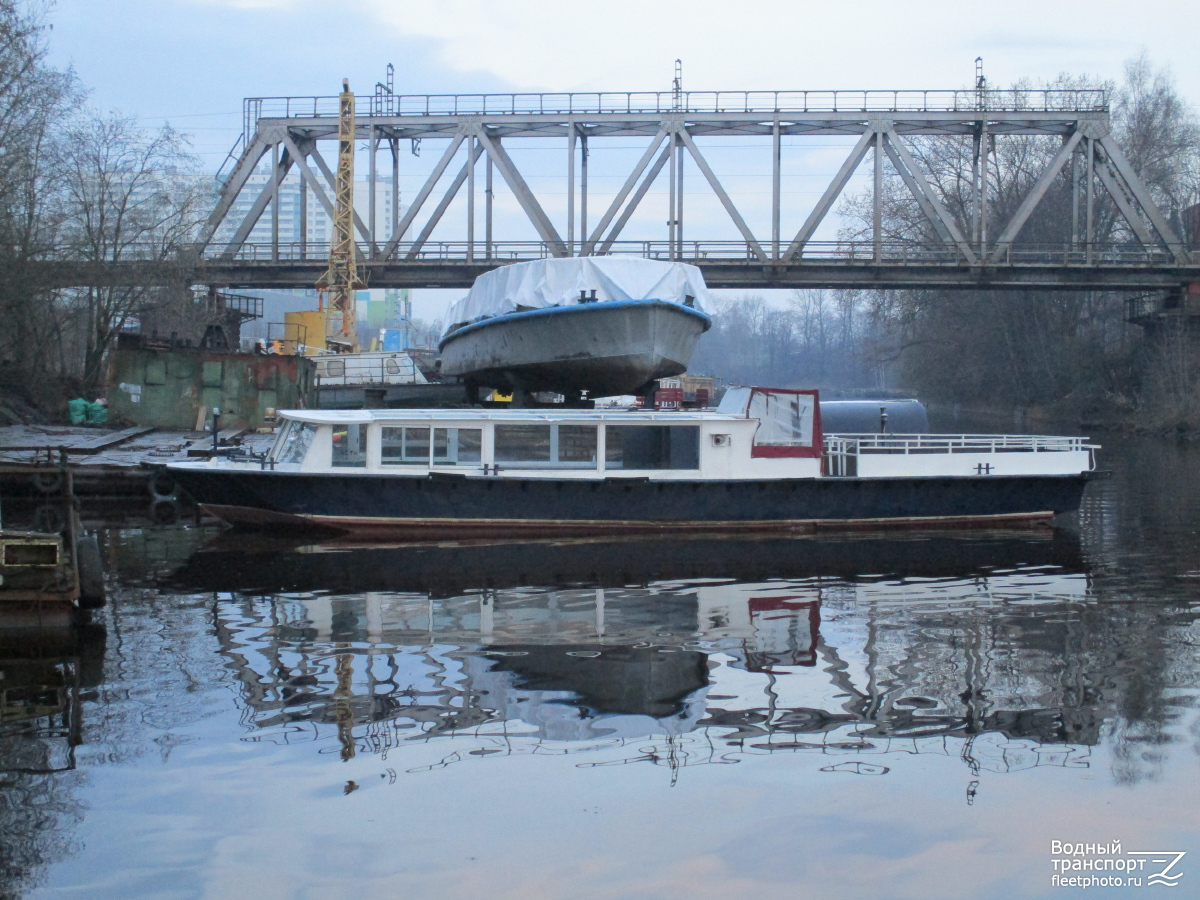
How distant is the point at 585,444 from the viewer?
18.0 m

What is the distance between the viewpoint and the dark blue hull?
17.2m

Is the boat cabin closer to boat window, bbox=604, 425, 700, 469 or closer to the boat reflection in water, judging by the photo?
boat window, bbox=604, 425, 700, 469

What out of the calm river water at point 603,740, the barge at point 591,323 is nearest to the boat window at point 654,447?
the calm river water at point 603,740

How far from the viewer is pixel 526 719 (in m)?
8.45

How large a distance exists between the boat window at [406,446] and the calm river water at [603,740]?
3.75 meters

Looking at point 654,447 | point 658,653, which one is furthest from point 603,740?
point 654,447

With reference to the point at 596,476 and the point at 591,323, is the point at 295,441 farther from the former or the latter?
the point at 591,323

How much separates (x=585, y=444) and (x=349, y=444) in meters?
3.75

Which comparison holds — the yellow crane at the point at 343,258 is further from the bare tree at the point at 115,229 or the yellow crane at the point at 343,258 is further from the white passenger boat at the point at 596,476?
the white passenger boat at the point at 596,476

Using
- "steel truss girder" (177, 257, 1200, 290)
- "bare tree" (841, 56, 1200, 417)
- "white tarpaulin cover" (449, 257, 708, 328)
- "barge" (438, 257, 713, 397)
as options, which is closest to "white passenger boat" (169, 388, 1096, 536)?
"barge" (438, 257, 713, 397)

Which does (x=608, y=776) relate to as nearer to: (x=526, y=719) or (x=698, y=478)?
(x=526, y=719)

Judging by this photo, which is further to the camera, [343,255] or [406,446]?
[343,255]

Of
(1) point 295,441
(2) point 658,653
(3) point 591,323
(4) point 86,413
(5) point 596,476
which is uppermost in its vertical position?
(3) point 591,323

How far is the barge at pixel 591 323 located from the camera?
923 inches
